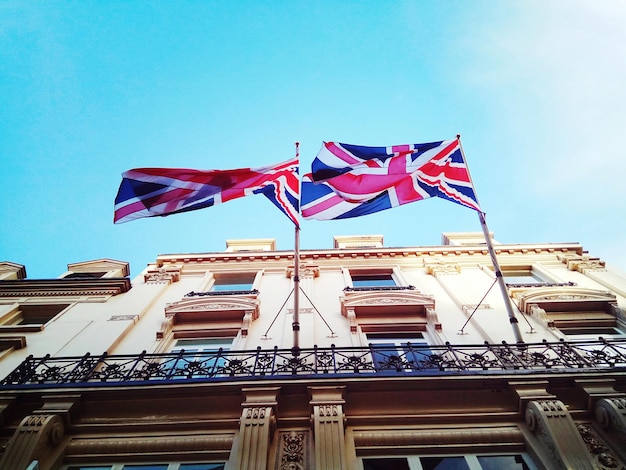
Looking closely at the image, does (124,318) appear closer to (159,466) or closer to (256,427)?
(159,466)

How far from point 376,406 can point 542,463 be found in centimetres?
323

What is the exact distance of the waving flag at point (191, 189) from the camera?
501 inches

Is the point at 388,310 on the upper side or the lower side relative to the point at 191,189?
lower

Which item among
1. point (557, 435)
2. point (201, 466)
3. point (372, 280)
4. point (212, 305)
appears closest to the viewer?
point (557, 435)

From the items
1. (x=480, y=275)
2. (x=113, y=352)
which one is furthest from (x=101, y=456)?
(x=480, y=275)

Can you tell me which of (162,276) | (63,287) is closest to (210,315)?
(162,276)

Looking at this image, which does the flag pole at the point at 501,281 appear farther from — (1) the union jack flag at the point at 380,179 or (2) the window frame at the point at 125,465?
(2) the window frame at the point at 125,465

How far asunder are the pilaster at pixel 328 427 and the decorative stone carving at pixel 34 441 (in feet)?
17.6

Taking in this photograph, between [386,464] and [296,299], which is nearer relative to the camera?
[386,464]

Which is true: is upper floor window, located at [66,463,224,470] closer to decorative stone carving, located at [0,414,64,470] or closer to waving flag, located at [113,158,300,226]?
decorative stone carving, located at [0,414,64,470]

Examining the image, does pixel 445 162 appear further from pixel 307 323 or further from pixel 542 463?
pixel 542 463

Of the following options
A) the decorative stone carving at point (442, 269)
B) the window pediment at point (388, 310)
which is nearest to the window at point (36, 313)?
the window pediment at point (388, 310)

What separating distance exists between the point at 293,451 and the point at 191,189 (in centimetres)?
838

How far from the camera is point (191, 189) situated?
13.2m
